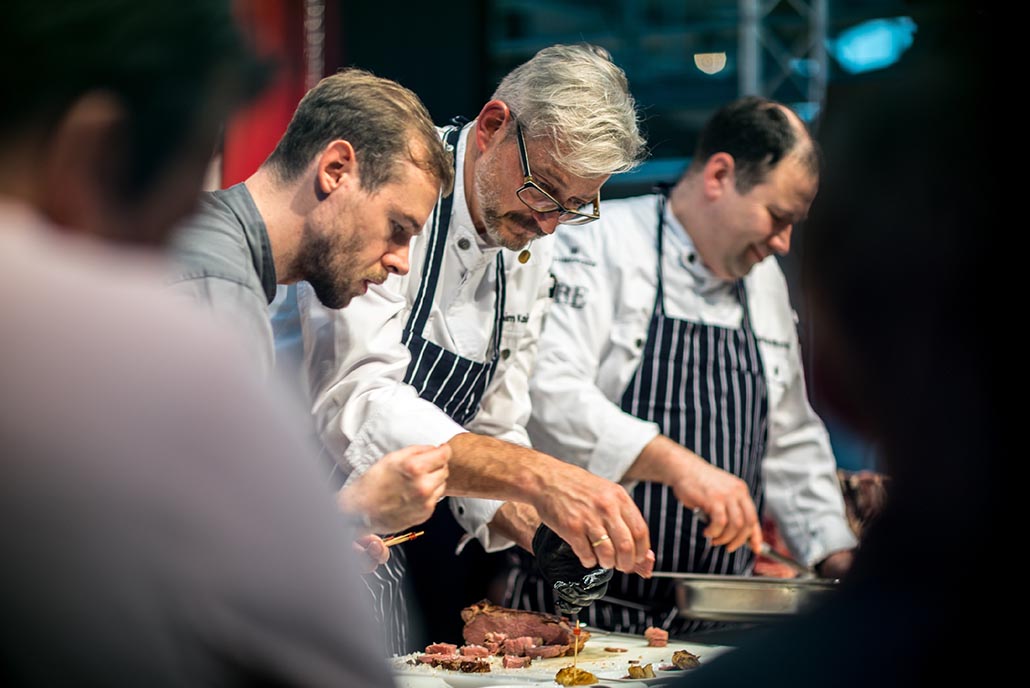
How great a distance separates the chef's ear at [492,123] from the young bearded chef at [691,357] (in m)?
0.63

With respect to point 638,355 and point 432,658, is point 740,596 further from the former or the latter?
point 638,355

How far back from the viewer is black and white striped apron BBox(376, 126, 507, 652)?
220 cm

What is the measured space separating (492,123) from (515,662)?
0.97 m

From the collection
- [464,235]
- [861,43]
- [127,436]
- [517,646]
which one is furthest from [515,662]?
[861,43]

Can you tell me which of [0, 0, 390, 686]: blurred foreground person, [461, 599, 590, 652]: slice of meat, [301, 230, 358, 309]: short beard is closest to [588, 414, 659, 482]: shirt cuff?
[461, 599, 590, 652]: slice of meat

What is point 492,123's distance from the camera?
7.34 feet

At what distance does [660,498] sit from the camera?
9.13 ft

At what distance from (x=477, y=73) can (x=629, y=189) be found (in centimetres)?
80

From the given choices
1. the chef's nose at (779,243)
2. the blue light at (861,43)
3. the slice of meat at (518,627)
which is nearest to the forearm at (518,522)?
the slice of meat at (518,627)

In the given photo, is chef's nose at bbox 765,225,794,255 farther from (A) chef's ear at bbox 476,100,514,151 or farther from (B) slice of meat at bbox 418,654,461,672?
(B) slice of meat at bbox 418,654,461,672

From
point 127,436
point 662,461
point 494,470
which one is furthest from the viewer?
point 662,461

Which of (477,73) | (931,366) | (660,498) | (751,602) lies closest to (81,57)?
(931,366)

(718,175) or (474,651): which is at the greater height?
(718,175)

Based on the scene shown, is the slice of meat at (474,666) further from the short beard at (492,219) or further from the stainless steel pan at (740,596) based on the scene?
the short beard at (492,219)
